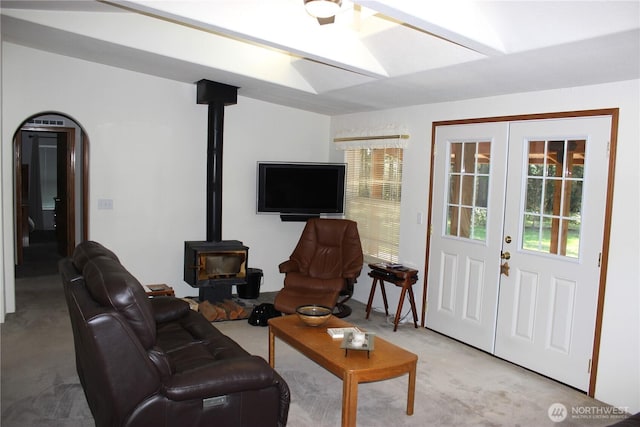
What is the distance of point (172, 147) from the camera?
18.7ft

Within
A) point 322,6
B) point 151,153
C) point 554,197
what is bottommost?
point 554,197

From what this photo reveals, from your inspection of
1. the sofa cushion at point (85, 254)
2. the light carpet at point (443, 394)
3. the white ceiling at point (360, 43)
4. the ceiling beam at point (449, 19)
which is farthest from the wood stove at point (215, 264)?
the ceiling beam at point (449, 19)

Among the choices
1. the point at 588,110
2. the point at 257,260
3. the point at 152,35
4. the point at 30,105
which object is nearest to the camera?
the point at 588,110

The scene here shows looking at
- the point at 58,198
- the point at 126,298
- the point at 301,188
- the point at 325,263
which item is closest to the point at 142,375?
the point at 126,298

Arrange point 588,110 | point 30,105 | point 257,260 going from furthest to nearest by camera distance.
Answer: point 257,260, point 30,105, point 588,110

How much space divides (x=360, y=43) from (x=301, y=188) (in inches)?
88.4

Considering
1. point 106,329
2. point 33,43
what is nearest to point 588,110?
point 106,329

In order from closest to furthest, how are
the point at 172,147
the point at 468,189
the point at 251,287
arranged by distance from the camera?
the point at 468,189
the point at 172,147
the point at 251,287

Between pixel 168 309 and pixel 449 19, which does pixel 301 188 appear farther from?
pixel 449 19

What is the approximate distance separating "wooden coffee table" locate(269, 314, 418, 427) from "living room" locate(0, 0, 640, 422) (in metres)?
1.94

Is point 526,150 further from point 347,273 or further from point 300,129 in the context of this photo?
point 300,129

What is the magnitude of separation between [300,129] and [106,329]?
4482 mm

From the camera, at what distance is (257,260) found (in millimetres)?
6332

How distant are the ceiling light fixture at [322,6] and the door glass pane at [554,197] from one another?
210 centimetres
